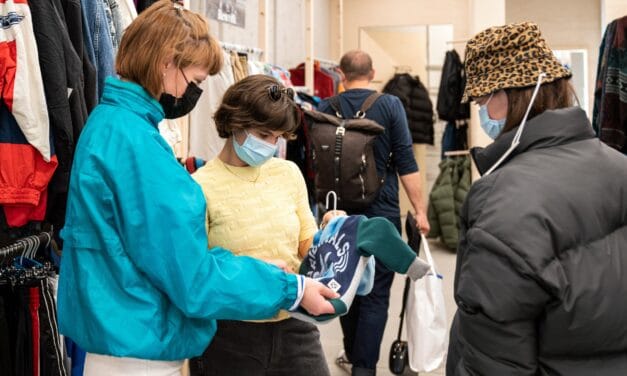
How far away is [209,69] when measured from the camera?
1495 millimetres

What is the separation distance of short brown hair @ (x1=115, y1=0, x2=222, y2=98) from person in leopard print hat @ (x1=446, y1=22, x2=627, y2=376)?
672 millimetres

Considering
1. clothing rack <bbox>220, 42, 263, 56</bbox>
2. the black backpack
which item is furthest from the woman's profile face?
clothing rack <bbox>220, 42, 263, 56</bbox>

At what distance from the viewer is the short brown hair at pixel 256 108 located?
1.82 metres

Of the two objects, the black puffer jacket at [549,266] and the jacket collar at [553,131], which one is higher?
the jacket collar at [553,131]

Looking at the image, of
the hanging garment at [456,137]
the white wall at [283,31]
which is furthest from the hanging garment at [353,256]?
the hanging garment at [456,137]

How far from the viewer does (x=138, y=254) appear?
1249 millimetres

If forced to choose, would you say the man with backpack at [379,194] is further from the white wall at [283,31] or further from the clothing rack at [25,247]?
the white wall at [283,31]

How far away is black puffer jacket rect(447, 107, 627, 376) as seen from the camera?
1.18 m

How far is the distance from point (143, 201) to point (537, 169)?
742mm

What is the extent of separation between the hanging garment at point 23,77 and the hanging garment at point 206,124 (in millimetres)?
1591

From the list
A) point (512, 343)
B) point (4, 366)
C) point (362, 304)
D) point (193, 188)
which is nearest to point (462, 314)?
point (512, 343)

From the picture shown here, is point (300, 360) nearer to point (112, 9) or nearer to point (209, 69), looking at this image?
point (209, 69)

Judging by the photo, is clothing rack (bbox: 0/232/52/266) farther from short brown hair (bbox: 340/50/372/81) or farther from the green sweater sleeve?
short brown hair (bbox: 340/50/372/81)

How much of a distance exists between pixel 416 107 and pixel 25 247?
6247mm
